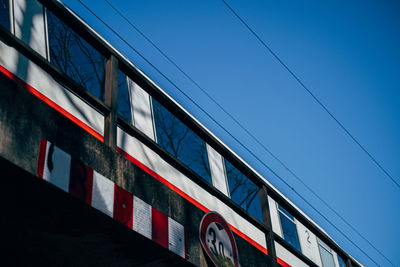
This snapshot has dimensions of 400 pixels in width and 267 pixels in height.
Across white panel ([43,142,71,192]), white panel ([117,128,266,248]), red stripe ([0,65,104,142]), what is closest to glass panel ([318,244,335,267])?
white panel ([117,128,266,248])

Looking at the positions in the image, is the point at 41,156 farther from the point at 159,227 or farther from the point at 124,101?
the point at 124,101

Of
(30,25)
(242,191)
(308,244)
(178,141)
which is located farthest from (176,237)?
(308,244)

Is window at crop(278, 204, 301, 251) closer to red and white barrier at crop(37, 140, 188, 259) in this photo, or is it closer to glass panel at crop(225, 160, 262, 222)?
glass panel at crop(225, 160, 262, 222)

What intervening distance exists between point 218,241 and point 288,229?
26.6 feet

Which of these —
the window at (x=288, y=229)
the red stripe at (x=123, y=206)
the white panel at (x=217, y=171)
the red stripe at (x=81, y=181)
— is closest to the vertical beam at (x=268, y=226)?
the red stripe at (x=123, y=206)

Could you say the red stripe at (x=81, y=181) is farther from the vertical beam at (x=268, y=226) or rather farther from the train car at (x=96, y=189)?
the vertical beam at (x=268, y=226)

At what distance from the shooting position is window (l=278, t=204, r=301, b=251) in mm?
11214

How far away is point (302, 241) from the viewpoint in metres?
12.0

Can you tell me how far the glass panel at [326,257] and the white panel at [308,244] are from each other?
0.19 m

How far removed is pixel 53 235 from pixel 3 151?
0.61 meters

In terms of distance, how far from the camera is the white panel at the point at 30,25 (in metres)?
5.62

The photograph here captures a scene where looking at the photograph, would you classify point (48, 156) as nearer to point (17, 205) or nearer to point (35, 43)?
point (17, 205)

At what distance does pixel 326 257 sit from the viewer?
12.8m

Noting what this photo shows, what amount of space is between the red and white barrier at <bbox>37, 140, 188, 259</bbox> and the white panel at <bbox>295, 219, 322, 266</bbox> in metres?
9.20
